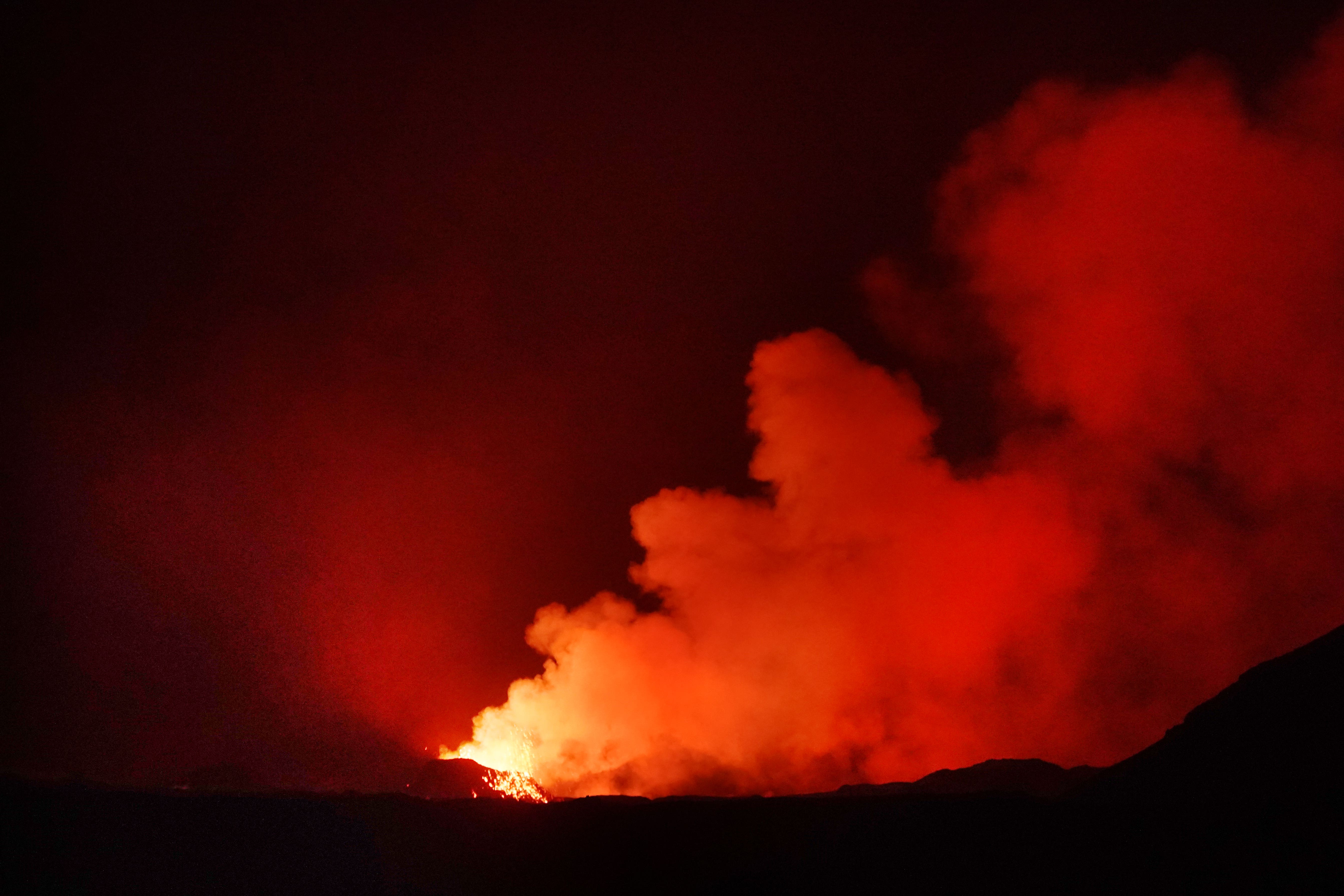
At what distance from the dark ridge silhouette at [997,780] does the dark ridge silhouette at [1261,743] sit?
6.37m

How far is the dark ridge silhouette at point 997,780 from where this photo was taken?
2092 centimetres

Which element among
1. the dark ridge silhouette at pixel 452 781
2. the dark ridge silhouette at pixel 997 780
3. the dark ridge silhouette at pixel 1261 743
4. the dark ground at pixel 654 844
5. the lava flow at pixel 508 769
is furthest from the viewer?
the lava flow at pixel 508 769

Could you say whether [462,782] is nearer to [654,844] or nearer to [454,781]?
[454,781]

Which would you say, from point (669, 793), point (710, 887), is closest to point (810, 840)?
point (710, 887)

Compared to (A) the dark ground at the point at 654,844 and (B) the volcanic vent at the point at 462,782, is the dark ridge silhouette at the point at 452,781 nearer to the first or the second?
(B) the volcanic vent at the point at 462,782

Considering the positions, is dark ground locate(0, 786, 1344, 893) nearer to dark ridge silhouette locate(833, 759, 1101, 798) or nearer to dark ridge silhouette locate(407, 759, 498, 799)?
dark ridge silhouette locate(833, 759, 1101, 798)

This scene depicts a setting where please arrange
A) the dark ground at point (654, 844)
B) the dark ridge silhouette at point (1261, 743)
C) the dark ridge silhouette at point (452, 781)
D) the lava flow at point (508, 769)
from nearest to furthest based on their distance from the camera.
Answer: the dark ground at point (654, 844)
the dark ridge silhouette at point (1261, 743)
the dark ridge silhouette at point (452, 781)
the lava flow at point (508, 769)

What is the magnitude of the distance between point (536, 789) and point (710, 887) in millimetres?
18366

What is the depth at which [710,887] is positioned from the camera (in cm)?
1252

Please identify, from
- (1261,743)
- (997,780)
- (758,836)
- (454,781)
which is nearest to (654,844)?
(758,836)

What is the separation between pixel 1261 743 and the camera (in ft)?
43.3

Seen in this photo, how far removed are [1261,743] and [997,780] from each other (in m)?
10.0

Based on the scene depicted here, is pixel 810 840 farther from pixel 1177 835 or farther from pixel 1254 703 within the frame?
pixel 1254 703

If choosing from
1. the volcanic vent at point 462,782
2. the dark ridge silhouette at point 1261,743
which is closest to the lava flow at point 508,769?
the volcanic vent at point 462,782
